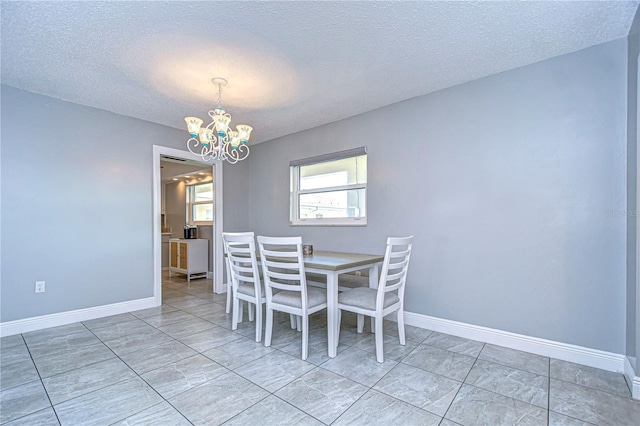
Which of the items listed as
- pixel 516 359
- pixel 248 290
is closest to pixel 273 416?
pixel 248 290

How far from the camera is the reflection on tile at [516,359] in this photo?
6.97 ft

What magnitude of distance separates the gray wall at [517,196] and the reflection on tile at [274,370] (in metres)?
1.44

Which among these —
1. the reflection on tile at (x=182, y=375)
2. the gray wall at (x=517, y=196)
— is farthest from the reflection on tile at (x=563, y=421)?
the reflection on tile at (x=182, y=375)

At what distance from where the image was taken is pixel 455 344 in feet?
8.41

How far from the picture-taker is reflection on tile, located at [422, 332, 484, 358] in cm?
242

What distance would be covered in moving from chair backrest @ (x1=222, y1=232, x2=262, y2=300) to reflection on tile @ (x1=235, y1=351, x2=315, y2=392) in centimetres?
58

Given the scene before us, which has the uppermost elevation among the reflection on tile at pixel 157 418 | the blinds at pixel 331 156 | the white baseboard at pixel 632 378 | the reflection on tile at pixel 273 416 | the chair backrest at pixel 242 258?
the blinds at pixel 331 156

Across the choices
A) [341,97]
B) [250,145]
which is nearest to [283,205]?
[250,145]

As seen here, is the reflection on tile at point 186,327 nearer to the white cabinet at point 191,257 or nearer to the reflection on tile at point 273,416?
the reflection on tile at point 273,416

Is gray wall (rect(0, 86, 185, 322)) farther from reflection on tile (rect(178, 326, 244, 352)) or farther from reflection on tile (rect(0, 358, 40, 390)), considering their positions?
reflection on tile (rect(178, 326, 244, 352))

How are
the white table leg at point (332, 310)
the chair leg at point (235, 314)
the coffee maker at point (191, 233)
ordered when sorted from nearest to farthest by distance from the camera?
1. the white table leg at point (332, 310)
2. the chair leg at point (235, 314)
3. the coffee maker at point (191, 233)

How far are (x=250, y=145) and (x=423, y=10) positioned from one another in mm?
3690

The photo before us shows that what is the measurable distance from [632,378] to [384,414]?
5.25ft

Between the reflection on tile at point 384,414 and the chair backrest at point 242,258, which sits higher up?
the chair backrest at point 242,258
